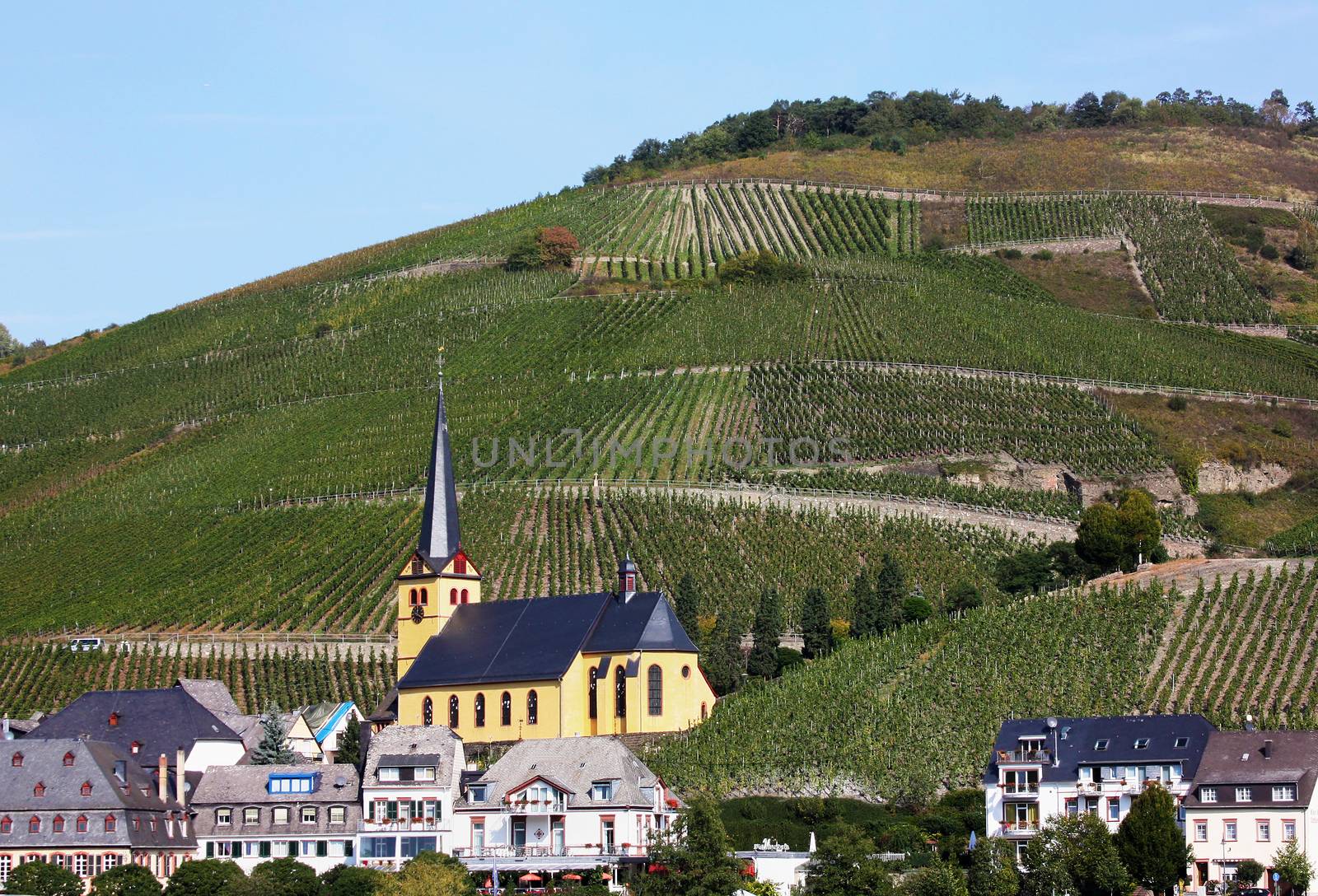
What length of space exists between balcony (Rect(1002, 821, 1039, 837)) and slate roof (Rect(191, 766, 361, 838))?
71.3 ft

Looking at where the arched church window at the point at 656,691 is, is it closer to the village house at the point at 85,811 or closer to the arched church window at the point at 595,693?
the arched church window at the point at 595,693

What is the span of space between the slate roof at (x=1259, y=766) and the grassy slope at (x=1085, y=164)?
376 feet

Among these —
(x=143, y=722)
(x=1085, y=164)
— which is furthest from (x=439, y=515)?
(x=1085, y=164)

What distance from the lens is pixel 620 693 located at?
78562 mm

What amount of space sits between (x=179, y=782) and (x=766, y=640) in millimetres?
27399

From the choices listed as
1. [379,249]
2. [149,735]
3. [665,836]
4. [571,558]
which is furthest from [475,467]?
[379,249]

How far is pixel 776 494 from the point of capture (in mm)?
105188

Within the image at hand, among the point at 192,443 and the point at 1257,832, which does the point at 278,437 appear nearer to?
the point at 192,443

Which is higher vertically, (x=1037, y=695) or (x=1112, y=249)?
(x=1112, y=249)

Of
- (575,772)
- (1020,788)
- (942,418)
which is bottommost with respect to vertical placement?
(1020,788)

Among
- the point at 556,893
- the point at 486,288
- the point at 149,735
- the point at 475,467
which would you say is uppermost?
the point at 486,288

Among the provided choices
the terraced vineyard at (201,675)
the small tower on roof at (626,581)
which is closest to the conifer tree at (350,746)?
the terraced vineyard at (201,675)

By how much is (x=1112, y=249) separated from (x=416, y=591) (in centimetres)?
8790

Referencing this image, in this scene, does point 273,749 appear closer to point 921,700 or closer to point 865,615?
point 921,700
